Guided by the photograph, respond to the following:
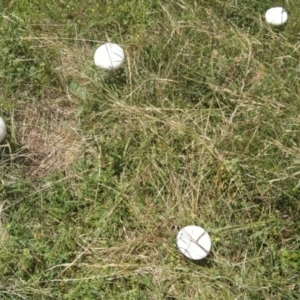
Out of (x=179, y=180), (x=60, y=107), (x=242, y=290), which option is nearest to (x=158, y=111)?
(x=179, y=180)

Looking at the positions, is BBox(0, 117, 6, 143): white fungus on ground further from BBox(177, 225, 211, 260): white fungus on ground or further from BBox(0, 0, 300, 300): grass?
BBox(177, 225, 211, 260): white fungus on ground

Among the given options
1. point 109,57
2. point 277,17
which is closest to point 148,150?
point 109,57

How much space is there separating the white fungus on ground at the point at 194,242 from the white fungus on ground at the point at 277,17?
54.4 inches

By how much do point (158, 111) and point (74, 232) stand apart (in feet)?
2.48

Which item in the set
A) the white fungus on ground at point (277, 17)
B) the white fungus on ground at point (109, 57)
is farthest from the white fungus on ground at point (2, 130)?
the white fungus on ground at point (277, 17)

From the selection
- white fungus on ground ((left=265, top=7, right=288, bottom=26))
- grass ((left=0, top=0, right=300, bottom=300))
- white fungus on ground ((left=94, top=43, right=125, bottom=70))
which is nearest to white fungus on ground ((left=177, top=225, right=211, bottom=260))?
grass ((left=0, top=0, right=300, bottom=300))

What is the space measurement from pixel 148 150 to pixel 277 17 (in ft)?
3.78

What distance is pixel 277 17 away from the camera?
3135 millimetres

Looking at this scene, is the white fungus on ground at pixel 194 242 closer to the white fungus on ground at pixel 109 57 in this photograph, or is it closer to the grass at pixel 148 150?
the grass at pixel 148 150

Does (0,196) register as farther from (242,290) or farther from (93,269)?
(242,290)

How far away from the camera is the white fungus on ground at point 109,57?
288 centimetres

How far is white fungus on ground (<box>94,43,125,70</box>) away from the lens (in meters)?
2.88

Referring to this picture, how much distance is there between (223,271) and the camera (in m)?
2.43

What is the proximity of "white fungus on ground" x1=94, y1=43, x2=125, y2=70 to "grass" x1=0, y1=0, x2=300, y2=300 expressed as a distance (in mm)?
61
